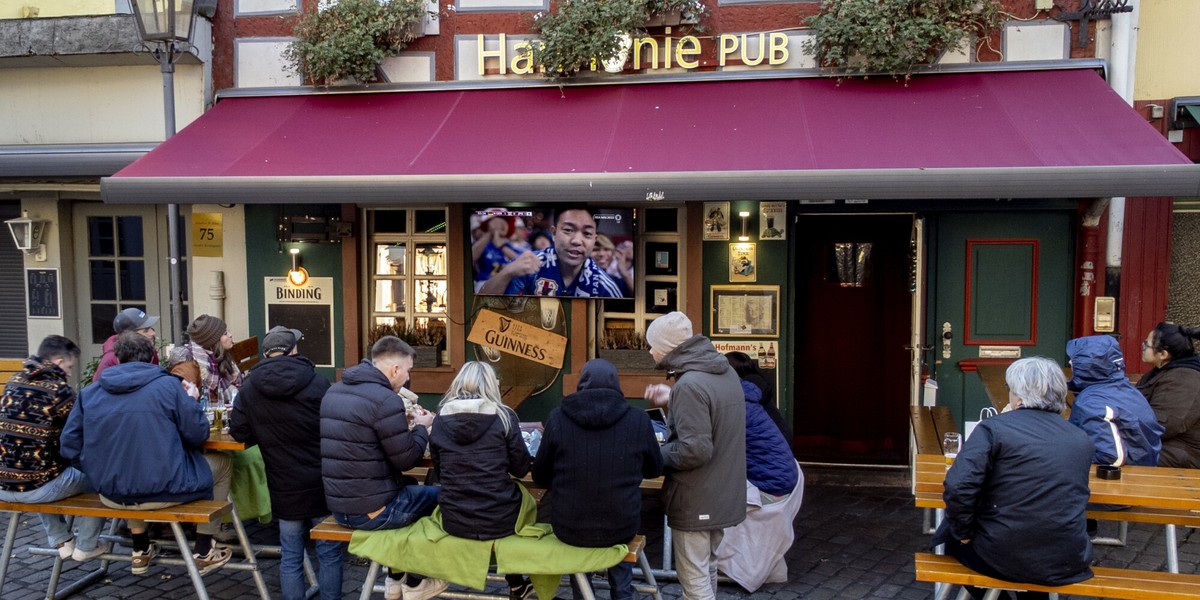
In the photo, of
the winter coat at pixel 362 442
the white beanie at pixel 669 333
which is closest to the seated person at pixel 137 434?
the winter coat at pixel 362 442

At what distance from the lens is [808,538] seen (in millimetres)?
6898

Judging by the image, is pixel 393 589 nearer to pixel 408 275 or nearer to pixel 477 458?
pixel 477 458

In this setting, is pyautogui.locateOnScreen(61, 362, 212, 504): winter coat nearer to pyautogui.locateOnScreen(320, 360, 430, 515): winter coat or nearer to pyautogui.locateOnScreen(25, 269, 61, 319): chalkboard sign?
pyautogui.locateOnScreen(320, 360, 430, 515): winter coat

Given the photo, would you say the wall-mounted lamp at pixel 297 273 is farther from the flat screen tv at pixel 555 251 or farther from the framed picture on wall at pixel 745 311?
the framed picture on wall at pixel 745 311

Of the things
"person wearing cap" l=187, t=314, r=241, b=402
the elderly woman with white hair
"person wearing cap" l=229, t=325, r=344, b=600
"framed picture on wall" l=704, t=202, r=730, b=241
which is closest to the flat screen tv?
"framed picture on wall" l=704, t=202, r=730, b=241

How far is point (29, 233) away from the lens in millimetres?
9352

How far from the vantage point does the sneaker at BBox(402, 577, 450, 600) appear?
5242 mm

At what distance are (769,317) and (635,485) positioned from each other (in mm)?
3675

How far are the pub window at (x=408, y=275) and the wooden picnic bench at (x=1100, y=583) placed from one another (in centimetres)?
506

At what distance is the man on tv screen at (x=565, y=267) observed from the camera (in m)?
8.14

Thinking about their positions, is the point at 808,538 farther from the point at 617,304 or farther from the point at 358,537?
the point at 358,537

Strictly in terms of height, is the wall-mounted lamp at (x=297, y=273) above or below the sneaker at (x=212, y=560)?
above

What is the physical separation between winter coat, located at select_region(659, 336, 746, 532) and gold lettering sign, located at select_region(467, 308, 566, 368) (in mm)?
3345

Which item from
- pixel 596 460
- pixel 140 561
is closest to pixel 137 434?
pixel 140 561
